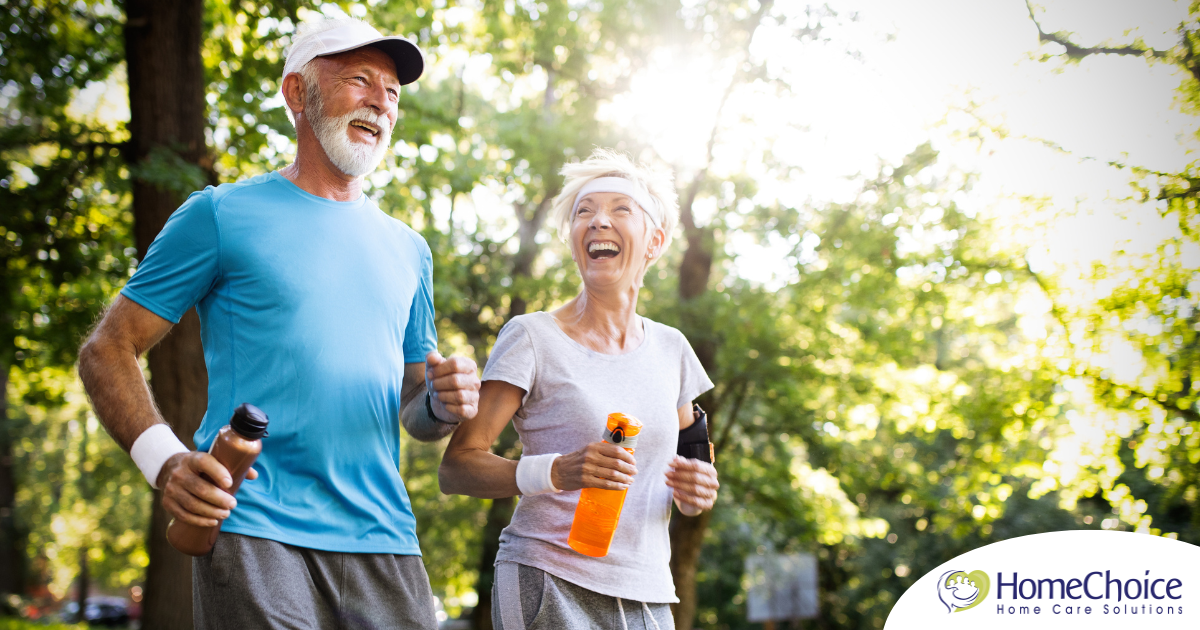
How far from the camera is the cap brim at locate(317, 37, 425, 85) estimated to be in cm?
226

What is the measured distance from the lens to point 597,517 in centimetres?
241

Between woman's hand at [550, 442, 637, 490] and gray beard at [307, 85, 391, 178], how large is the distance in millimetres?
987

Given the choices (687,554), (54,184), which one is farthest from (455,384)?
(687,554)

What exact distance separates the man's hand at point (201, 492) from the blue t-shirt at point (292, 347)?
0.24m

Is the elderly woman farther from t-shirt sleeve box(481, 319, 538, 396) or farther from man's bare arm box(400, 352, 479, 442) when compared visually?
man's bare arm box(400, 352, 479, 442)

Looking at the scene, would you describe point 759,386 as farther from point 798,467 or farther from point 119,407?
point 119,407

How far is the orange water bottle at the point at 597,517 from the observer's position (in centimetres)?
240

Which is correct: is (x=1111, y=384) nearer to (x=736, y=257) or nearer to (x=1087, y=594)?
(x=736, y=257)

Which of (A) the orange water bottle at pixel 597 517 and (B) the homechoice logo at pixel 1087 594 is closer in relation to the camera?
(A) the orange water bottle at pixel 597 517

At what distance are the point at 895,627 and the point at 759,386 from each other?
7.88 m

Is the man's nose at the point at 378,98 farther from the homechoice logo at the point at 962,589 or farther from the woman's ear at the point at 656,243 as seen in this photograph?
the homechoice logo at the point at 962,589

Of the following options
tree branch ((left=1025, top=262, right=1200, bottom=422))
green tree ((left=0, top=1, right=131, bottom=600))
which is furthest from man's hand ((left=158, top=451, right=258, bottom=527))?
tree branch ((left=1025, top=262, right=1200, bottom=422))

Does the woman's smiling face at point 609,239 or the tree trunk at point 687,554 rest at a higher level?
the woman's smiling face at point 609,239

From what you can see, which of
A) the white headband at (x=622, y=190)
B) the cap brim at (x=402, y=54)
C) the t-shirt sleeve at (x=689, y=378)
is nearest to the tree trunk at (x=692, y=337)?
the t-shirt sleeve at (x=689, y=378)
